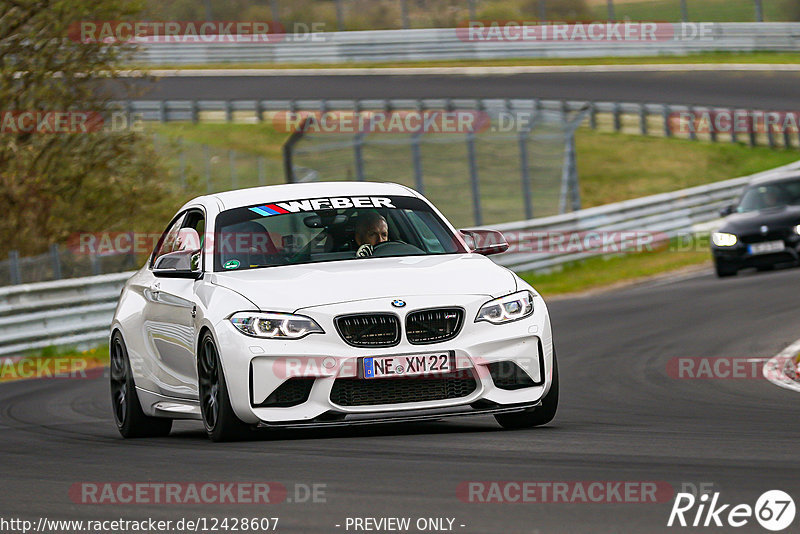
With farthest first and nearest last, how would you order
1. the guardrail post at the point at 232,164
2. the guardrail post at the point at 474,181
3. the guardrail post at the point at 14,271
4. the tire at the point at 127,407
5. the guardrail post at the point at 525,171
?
the guardrail post at the point at 232,164 → the guardrail post at the point at 525,171 → the guardrail post at the point at 474,181 → the guardrail post at the point at 14,271 → the tire at the point at 127,407

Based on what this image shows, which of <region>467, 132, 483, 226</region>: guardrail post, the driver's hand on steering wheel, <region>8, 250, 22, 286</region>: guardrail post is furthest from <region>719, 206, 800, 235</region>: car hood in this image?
the driver's hand on steering wheel

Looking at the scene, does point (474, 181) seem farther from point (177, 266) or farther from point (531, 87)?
point (531, 87)

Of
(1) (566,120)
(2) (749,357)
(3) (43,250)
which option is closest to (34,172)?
(3) (43,250)

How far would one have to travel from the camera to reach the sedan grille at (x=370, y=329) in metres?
8.48

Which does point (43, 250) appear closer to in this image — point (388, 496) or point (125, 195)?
point (125, 195)

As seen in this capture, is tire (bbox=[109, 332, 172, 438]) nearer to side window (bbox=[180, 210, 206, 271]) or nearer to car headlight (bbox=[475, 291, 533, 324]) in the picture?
side window (bbox=[180, 210, 206, 271])

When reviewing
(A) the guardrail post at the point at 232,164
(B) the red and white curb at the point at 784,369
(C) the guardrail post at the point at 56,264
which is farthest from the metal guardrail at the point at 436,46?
(B) the red and white curb at the point at 784,369

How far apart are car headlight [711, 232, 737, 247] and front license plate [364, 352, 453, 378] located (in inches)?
590

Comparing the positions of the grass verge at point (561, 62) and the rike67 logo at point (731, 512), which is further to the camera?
the grass verge at point (561, 62)

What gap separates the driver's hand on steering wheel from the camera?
31.2 ft

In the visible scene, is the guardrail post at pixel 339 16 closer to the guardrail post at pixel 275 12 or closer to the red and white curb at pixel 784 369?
the guardrail post at pixel 275 12

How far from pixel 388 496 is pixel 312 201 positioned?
12.0 ft

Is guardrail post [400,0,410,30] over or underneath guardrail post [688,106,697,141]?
over

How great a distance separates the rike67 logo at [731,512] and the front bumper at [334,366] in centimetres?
264
